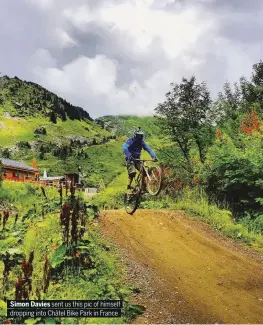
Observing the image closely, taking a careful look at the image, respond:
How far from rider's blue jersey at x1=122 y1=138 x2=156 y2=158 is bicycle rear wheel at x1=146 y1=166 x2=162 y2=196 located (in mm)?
759

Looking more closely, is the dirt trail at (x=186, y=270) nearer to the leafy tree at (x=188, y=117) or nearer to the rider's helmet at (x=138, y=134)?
the rider's helmet at (x=138, y=134)

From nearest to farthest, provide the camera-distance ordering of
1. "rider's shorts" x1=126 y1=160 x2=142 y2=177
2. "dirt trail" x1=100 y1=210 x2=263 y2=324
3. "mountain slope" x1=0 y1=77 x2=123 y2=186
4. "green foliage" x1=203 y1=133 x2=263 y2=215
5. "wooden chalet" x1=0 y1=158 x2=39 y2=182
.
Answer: "dirt trail" x1=100 y1=210 x2=263 y2=324
"rider's shorts" x1=126 y1=160 x2=142 y2=177
"green foliage" x1=203 y1=133 x2=263 y2=215
"wooden chalet" x1=0 y1=158 x2=39 y2=182
"mountain slope" x1=0 y1=77 x2=123 y2=186

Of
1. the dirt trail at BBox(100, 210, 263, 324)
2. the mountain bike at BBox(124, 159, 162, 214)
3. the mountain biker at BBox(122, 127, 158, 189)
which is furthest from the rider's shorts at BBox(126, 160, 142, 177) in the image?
the dirt trail at BBox(100, 210, 263, 324)

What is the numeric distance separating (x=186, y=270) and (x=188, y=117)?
81.8ft

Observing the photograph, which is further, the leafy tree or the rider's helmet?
the leafy tree

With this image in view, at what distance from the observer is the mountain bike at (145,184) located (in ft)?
40.3

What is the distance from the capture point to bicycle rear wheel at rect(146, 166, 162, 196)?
12.1 meters

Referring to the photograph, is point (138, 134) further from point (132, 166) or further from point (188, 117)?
point (188, 117)

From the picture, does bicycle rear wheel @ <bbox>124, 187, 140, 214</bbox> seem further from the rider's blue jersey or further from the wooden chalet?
the wooden chalet

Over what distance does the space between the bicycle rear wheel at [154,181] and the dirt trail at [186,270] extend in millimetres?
1150

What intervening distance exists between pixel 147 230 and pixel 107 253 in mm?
3137

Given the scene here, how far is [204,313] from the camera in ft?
22.8

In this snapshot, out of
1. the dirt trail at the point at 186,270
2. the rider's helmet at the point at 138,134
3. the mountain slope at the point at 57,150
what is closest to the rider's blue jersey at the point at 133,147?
the rider's helmet at the point at 138,134

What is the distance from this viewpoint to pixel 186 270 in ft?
29.7
